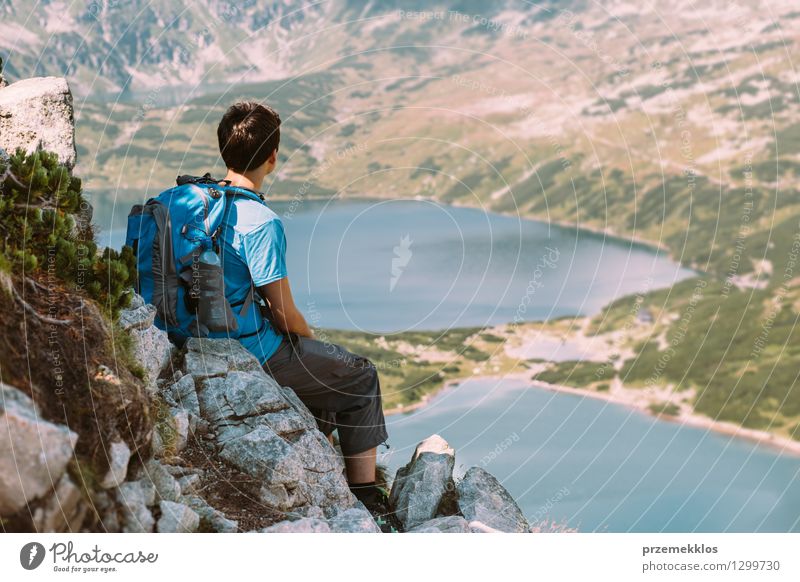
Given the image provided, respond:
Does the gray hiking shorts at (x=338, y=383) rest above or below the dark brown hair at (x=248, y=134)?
below

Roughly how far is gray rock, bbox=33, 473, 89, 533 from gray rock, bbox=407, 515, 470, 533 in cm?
355

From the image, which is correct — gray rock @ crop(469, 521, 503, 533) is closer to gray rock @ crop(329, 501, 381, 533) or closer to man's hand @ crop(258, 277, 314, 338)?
gray rock @ crop(329, 501, 381, 533)

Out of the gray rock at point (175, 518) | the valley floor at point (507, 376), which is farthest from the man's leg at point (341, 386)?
the valley floor at point (507, 376)

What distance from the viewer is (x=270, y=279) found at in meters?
7.86

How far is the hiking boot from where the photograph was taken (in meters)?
9.26

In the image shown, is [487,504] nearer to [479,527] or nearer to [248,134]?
[479,527]

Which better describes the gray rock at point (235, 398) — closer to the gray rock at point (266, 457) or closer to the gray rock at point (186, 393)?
the gray rock at point (186, 393)

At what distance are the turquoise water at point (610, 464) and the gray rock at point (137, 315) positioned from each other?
92378 mm

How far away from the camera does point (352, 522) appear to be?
820 centimetres

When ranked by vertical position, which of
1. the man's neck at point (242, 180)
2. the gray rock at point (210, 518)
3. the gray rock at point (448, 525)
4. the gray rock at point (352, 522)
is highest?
the man's neck at point (242, 180)

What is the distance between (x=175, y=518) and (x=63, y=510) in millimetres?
988

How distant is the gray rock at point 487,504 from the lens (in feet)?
31.5

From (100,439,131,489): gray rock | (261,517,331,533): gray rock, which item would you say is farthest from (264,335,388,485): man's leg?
(100,439,131,489): gray rock
